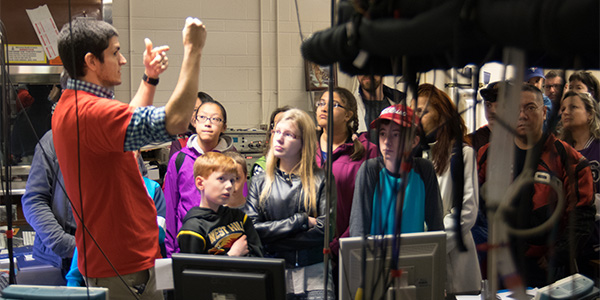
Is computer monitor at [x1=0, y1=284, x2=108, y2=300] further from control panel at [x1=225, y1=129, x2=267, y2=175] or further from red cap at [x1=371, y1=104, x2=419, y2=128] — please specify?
control panel at [x1=225, y1=129, x2=267, y2=175]

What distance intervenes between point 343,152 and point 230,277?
52.5 inches

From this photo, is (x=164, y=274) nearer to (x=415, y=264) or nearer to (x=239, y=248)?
(x=239, y=248)

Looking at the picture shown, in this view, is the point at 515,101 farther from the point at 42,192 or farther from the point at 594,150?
the point at 594,150

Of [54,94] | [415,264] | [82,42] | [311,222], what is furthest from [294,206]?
[54,94]

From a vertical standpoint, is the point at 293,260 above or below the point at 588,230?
below

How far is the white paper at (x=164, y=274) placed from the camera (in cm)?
147

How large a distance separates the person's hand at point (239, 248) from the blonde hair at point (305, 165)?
0.30m

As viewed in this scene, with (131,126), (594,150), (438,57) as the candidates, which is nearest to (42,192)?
(131,126)

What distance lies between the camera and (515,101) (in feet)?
1.64

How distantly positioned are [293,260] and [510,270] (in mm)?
1809

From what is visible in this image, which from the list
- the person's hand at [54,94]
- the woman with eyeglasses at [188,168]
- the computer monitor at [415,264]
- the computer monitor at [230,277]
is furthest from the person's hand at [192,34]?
the person's hand at [54,94]

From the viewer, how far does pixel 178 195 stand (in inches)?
105

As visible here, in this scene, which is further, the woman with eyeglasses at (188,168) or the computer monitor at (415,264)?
the woman with eyeglasses at (188,168)

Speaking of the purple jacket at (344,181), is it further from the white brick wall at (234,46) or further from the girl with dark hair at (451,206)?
the white brick wall at (234,46)
